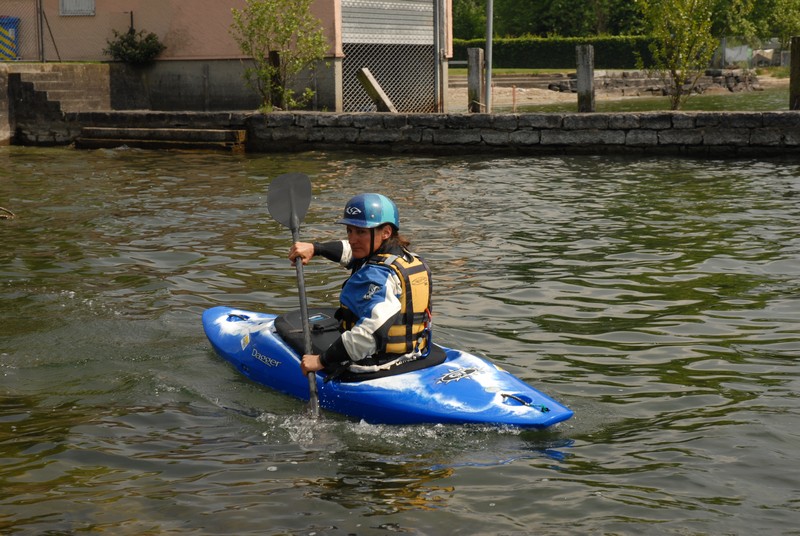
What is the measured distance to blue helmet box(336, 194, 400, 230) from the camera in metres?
6.06

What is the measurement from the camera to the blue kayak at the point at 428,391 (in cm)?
594

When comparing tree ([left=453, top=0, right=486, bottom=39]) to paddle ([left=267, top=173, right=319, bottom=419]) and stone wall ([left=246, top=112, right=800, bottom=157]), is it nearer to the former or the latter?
stone wall ([left=246, top=112, right=800, bottom=157])

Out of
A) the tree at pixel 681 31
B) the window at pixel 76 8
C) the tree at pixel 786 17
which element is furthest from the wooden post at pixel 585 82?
the tree at pixel 786 17

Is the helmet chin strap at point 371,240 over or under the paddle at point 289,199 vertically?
under

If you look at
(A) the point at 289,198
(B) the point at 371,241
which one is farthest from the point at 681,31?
(B) the point at 371,241

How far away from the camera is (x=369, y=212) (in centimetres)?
606

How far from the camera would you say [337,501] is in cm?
508

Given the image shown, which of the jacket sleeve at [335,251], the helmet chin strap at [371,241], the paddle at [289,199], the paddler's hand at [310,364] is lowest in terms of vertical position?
the paddler's hand at [310,364]

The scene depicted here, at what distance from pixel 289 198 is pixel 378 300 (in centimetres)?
157

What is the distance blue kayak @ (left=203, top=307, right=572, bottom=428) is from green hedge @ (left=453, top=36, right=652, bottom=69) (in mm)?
43410

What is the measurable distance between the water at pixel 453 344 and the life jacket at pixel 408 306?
52cm

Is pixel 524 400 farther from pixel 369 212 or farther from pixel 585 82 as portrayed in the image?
pixel 585 82

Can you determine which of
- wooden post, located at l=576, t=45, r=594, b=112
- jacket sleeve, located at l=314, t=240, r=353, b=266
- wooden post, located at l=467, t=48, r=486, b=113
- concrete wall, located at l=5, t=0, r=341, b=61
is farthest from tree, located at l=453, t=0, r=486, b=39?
jacket sleeve, located at l=314, t=240, r=353, b=266

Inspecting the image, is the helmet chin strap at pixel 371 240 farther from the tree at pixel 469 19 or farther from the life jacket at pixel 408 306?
the tree at pixel 469 19
